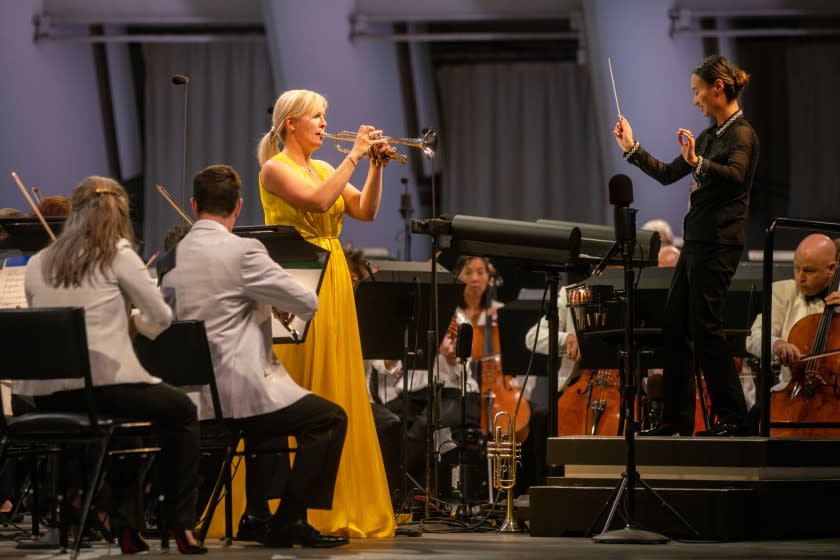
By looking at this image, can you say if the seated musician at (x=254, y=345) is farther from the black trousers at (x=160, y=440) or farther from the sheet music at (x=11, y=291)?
the sheet music at (x=11, y=291)

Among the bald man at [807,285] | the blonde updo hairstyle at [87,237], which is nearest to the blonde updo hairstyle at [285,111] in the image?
the blonde updo hairstyle at [87,237]

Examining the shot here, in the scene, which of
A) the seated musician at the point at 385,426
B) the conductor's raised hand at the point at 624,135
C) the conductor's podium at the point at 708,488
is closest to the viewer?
the conductor's podium at the point at 708,488

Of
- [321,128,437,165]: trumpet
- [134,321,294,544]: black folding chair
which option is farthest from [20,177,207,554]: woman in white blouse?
[321,128,437,165]: trumpet

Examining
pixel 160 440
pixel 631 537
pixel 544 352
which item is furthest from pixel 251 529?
pixel 544 352

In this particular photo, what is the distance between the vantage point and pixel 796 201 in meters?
9.36

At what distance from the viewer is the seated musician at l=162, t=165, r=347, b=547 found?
3.78 m

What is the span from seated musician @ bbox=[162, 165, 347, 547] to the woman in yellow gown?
16.4 inches

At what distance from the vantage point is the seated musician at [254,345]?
3775 mm

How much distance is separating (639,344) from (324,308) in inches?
49.6

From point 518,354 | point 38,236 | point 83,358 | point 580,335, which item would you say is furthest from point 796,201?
point 83,358

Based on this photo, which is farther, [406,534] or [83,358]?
[406,534]

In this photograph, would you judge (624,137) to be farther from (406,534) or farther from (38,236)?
(38,236)

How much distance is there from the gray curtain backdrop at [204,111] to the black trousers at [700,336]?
5919 millimetres

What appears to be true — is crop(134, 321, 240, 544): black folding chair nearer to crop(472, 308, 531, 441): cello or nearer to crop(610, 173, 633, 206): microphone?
crop(610, 173, 633, 206): microphone
